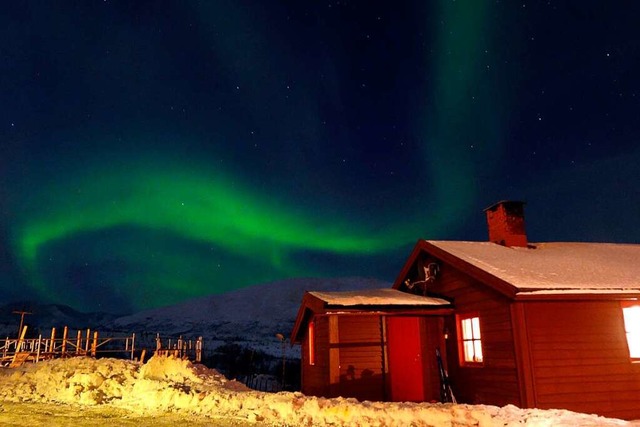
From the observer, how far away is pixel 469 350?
13.2 metres

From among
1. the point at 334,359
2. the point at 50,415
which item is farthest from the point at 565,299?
the point at 50,415

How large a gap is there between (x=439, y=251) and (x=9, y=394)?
44.6 feet

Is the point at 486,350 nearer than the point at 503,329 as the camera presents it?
No

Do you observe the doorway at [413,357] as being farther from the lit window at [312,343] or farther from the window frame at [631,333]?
the window frame at [631,333]

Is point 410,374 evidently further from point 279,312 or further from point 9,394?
point 279,312

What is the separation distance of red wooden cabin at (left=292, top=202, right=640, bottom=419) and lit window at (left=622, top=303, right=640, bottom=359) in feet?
0.08

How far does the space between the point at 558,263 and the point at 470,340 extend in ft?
11.3

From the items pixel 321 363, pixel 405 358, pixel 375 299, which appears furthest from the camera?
pixel 405 358

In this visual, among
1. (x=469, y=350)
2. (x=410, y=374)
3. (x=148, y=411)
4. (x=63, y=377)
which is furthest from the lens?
(x=410, y=374)

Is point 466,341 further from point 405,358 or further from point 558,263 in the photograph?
point 405,358

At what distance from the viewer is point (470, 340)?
520 inches

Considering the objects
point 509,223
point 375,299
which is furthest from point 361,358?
point 509,223

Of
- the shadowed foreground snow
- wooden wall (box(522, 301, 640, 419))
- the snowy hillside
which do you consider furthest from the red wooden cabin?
the snowy hillside

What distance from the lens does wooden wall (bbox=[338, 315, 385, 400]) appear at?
1386 cm
